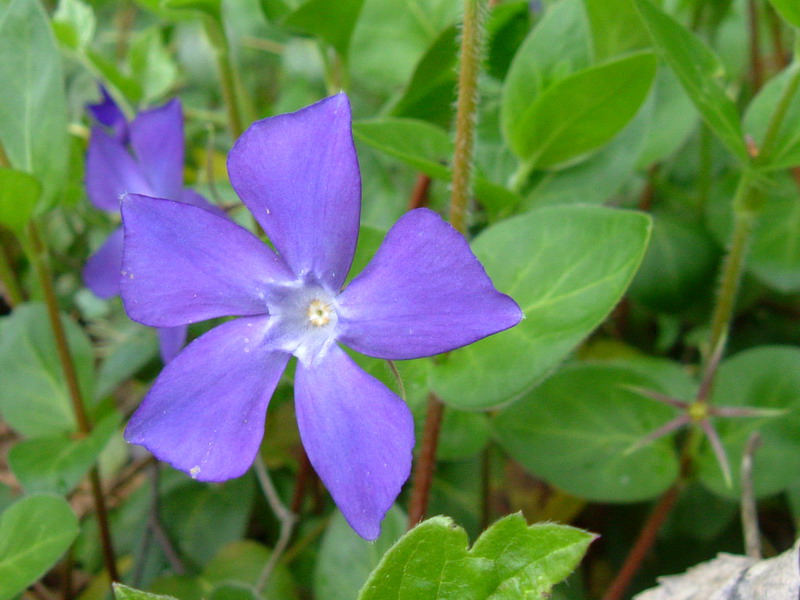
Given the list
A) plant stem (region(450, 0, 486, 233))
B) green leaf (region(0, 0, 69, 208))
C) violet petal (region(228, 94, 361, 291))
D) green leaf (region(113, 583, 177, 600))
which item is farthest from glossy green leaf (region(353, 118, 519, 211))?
green leaf (region(113, 583, 177, 600))

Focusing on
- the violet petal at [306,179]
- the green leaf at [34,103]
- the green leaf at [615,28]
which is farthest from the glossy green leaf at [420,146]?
the green leaf at [34,103]

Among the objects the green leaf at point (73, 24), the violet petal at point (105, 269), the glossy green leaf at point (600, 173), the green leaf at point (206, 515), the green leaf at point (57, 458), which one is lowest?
the green leaf at point (206, 515)

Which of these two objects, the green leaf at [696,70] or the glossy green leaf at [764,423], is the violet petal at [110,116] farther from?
the glossy green leaf at [764,423]

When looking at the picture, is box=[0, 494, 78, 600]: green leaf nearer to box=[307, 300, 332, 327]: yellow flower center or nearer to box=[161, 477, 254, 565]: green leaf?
box=[307, 300, 332, 327]: yellow flower center

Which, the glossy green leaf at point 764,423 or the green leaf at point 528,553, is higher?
the green leaf at point 528,553

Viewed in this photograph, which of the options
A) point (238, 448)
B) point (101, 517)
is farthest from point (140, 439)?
point (101, 517)

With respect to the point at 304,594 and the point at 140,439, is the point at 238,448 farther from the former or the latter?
the point at 304,594

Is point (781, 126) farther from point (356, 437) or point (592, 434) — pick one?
point (356, 437)
